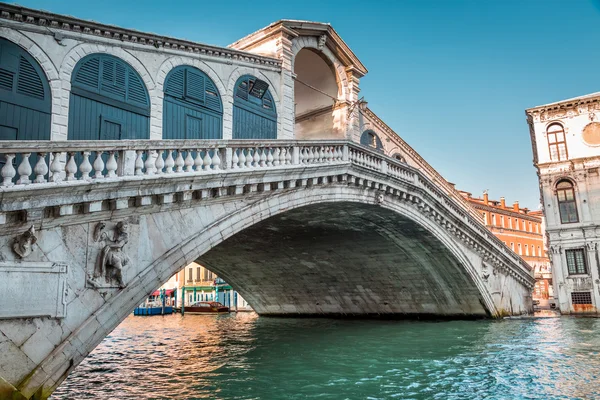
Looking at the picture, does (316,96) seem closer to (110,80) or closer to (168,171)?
(110,80)

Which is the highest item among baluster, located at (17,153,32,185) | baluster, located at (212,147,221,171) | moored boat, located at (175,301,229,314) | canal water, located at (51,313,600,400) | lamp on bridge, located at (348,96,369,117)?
lamp on bridge, located at (348,96,369,117)

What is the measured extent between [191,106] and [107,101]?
2.34 metres

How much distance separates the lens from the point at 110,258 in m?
7.93

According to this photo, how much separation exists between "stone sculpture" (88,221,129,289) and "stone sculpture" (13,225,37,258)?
1.06 metres

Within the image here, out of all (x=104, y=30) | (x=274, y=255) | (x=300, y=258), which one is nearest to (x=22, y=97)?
(x=104, y=30)

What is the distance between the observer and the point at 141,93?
11.3 metres

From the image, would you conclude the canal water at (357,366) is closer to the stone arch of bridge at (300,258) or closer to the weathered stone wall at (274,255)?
the stone arch of bridge at (300,258)

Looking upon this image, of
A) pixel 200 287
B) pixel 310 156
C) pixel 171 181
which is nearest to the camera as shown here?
pixel 171 181

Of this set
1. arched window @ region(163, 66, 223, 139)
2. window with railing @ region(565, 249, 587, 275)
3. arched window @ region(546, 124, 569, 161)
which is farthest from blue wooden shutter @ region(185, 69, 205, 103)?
window with railing @ region(565, 249, 587, 275)

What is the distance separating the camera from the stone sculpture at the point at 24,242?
693 centimetres

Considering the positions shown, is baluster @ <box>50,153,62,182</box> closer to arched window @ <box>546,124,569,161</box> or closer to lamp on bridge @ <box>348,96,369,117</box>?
lamp on bridge @ <box>348,96,369,117</box>

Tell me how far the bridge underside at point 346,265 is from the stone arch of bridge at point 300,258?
6 cm

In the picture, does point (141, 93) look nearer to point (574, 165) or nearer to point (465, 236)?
point (465, 236)

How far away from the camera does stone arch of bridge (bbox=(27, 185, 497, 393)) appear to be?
7.72 meters
